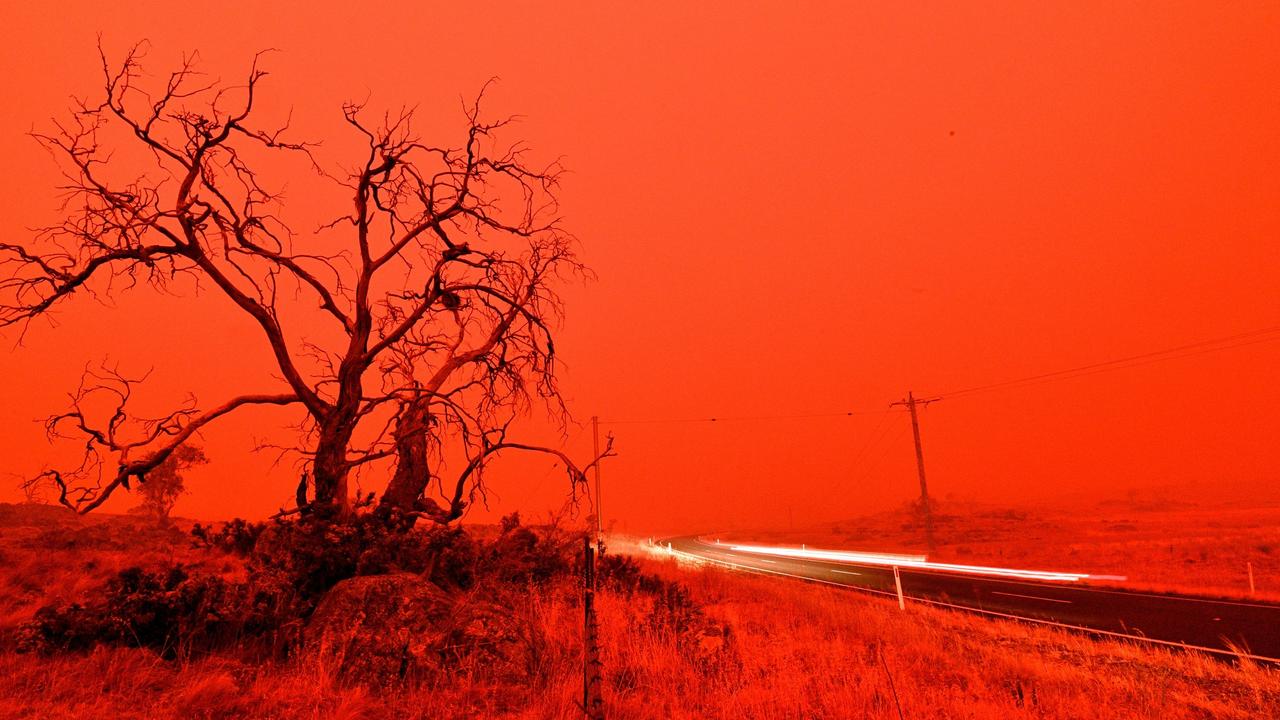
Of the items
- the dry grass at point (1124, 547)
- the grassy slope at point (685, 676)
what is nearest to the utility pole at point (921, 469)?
the dry grass at point (1124, 547)

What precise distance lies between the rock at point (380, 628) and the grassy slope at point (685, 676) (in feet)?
0.85

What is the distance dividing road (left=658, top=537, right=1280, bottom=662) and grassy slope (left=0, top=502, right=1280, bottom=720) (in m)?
2.46

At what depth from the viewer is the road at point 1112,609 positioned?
13.0 m

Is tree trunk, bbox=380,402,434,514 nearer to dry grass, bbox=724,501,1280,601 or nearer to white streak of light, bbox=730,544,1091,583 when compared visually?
white streak of light, bbox=730,544,1091,583

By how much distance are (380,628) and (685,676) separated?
10.3 feet

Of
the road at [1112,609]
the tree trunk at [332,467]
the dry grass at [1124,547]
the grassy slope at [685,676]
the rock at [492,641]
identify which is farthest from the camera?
the dry grass at [1124,547]

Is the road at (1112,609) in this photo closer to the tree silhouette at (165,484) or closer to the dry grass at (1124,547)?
the dry grass at (1124,547)

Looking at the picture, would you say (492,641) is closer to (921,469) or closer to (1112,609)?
(1112,609)

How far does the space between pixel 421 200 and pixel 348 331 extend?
2635mm

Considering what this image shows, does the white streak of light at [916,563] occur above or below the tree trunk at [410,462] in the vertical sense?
below

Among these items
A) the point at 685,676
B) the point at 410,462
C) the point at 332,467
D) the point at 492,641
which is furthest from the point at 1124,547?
the point at 332,467

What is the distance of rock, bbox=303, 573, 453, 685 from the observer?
5867 mm

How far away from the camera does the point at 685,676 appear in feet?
21.5

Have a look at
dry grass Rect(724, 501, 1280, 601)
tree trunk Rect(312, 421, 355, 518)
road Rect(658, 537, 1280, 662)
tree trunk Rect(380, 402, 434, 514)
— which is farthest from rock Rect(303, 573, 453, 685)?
dry grass Rect(724, 501, 1280, 601)
